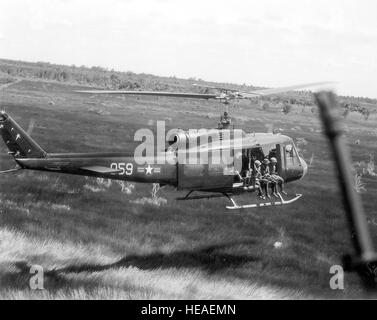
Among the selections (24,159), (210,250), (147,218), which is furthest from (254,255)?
(24,159)

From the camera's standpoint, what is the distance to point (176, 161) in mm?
13438

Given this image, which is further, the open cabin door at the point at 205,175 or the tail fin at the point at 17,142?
the open cabin door at the point at 205,175

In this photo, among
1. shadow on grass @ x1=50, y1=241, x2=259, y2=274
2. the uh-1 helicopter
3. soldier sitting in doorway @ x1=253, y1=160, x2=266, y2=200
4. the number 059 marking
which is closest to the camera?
the uh-1 helicopter

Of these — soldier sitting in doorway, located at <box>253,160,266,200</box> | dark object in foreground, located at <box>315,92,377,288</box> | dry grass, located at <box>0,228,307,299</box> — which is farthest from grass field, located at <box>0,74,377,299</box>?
dark object in foreground, located at <box>315,92,377,288</box>

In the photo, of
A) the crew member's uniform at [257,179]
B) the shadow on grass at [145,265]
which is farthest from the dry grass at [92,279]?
the crew member's uniform at [257,179]

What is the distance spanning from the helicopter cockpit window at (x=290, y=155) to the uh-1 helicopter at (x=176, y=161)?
0.95 meters

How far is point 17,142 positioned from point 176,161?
186 inches

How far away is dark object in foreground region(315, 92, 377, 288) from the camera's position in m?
2.67

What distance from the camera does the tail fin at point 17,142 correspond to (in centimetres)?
1283

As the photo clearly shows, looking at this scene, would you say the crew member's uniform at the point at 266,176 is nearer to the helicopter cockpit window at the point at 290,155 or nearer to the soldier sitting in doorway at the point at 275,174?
the soldier sitting in doorway at the point at 275,174

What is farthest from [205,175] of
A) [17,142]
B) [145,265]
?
[17,142]

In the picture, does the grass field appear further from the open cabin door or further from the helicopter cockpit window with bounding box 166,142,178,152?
the helicopter cockpit window with bounding box 166,142,178,152

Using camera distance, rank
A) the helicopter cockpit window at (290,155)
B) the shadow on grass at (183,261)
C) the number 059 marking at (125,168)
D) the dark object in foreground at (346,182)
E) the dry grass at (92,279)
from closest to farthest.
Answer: the dark object in foreground at (346,182), the dry grass at (92,279), the number 059 marking at (125,168), the shadow on grass at (183,261), the helicopter cockpit window at (290,155)

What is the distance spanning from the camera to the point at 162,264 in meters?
15.0
